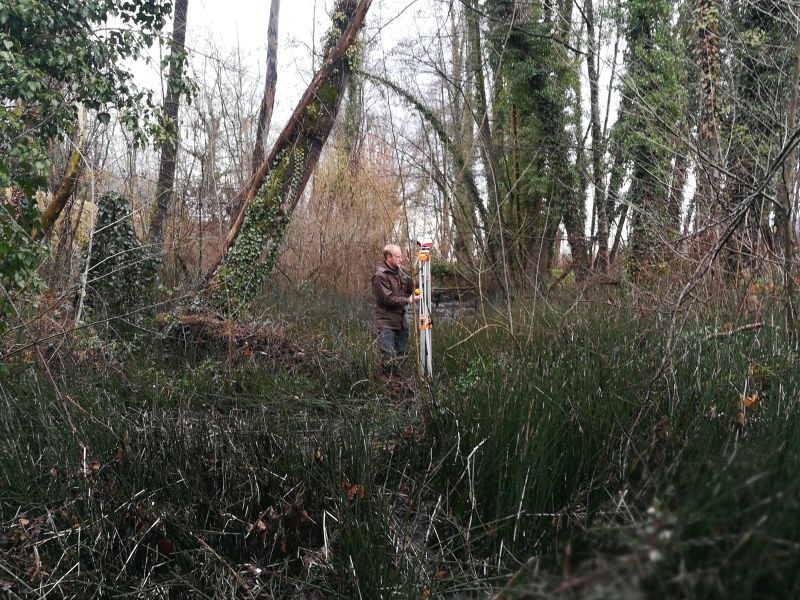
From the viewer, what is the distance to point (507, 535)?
2.88 meters

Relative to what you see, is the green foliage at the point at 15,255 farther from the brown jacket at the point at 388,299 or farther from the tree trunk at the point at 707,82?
the tree trunk at the point at 707,82

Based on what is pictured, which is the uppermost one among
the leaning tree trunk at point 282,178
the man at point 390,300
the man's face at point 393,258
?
the leaning tree trunk at point 282,178

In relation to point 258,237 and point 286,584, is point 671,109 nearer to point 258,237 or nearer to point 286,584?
point 258,237

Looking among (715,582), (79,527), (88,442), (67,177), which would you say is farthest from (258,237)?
(715,582)

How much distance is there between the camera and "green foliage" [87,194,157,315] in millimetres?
8109

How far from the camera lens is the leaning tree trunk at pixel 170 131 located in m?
8.12

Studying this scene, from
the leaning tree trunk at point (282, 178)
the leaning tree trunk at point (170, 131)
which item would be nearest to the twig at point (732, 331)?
the leaning tree trunk at point (170, 131)

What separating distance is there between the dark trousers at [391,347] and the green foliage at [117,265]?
2.86 m

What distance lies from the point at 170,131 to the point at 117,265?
5.89ft

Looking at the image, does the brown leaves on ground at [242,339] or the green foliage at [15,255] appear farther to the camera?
the brown leaves on ground at [242,339]

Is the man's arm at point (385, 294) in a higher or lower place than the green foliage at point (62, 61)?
lower

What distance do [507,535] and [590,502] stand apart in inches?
15.1

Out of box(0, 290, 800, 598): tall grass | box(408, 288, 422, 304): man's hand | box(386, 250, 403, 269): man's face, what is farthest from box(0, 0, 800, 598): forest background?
box(386, 250, 403, 269): man's face

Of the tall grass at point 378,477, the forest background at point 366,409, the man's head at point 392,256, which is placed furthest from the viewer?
the man's head at point 392,256
